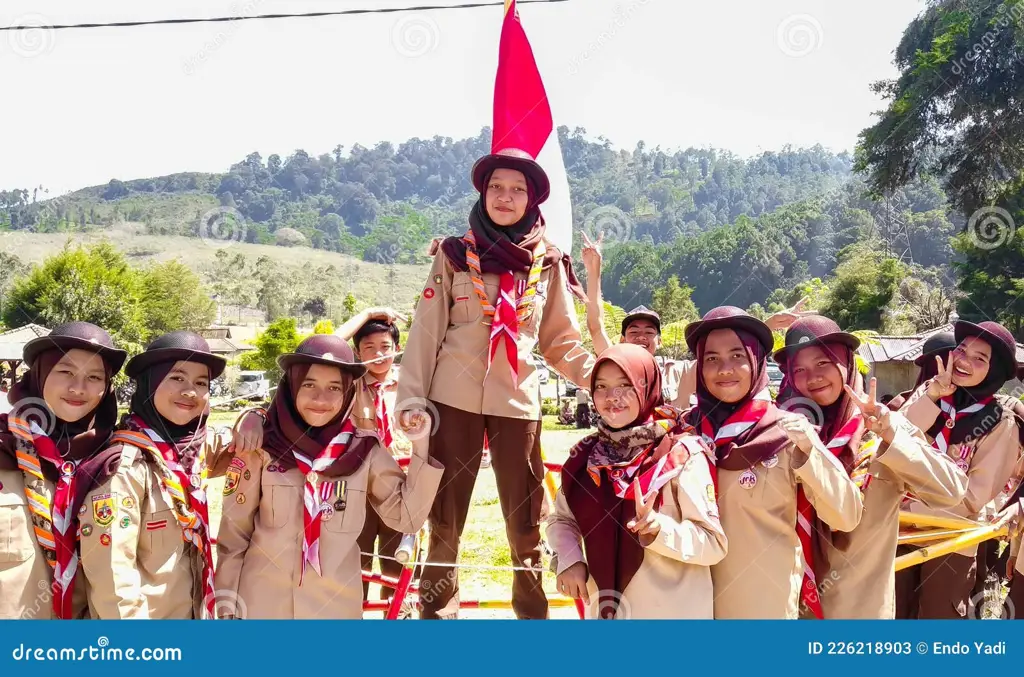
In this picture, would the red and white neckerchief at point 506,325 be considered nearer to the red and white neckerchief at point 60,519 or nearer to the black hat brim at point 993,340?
the red and white neckerchief at point 60,519

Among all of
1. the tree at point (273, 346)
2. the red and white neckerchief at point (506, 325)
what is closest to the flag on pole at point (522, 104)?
the red and white neckerchief at point (506, 325)

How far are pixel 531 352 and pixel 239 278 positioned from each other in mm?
104622

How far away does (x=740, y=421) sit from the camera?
10.5 feet

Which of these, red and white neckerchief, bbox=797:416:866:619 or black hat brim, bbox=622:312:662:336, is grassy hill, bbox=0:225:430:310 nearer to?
black hat brim, bbox=622:312:662:336

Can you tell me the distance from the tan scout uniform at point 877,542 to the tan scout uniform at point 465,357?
1323 mm

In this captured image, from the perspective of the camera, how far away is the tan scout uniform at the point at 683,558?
9.75 ft

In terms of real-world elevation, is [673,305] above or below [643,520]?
above

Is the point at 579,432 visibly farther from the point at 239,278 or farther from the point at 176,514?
the point at 239,278

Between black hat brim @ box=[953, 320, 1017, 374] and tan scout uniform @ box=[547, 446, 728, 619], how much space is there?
2.23m

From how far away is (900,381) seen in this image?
2348cm
